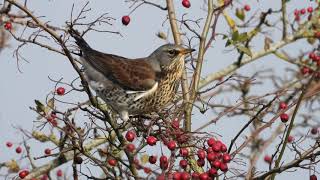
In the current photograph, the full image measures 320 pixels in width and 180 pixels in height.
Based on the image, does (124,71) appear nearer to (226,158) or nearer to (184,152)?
(184,152)

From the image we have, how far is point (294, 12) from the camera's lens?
593cm

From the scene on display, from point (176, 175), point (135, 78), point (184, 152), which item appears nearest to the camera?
point (176, 175)

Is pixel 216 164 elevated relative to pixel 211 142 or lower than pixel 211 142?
lower

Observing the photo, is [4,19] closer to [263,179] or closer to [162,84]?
[162,84]

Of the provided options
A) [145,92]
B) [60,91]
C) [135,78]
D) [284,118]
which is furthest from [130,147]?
[135,78]

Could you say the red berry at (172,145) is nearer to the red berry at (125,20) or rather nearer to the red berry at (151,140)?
the red berry at (151,140)

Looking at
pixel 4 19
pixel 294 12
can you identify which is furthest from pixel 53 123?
pixel 294 12

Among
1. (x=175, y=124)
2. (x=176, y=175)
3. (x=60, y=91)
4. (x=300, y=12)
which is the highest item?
(x=300, y=12)

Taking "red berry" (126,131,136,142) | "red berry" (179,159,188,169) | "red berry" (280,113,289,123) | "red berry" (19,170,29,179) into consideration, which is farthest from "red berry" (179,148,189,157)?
"red berry" (19,170,29,179)

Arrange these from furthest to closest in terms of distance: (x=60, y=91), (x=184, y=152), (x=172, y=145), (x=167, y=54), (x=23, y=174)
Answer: (x=167, y=54) < (x=23, y=174) < (x=60, y=91) < (x=184, y=152) < (x=172, y=145)

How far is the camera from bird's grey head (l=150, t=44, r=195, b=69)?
486 centimetres

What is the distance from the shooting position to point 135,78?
492cm

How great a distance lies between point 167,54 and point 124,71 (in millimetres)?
372

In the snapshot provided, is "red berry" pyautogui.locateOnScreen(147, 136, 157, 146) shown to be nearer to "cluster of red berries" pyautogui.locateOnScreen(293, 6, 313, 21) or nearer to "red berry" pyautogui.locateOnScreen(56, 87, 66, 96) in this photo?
"red berry" pyautogui.locateOnScreen(56, 87, 66, 96)
